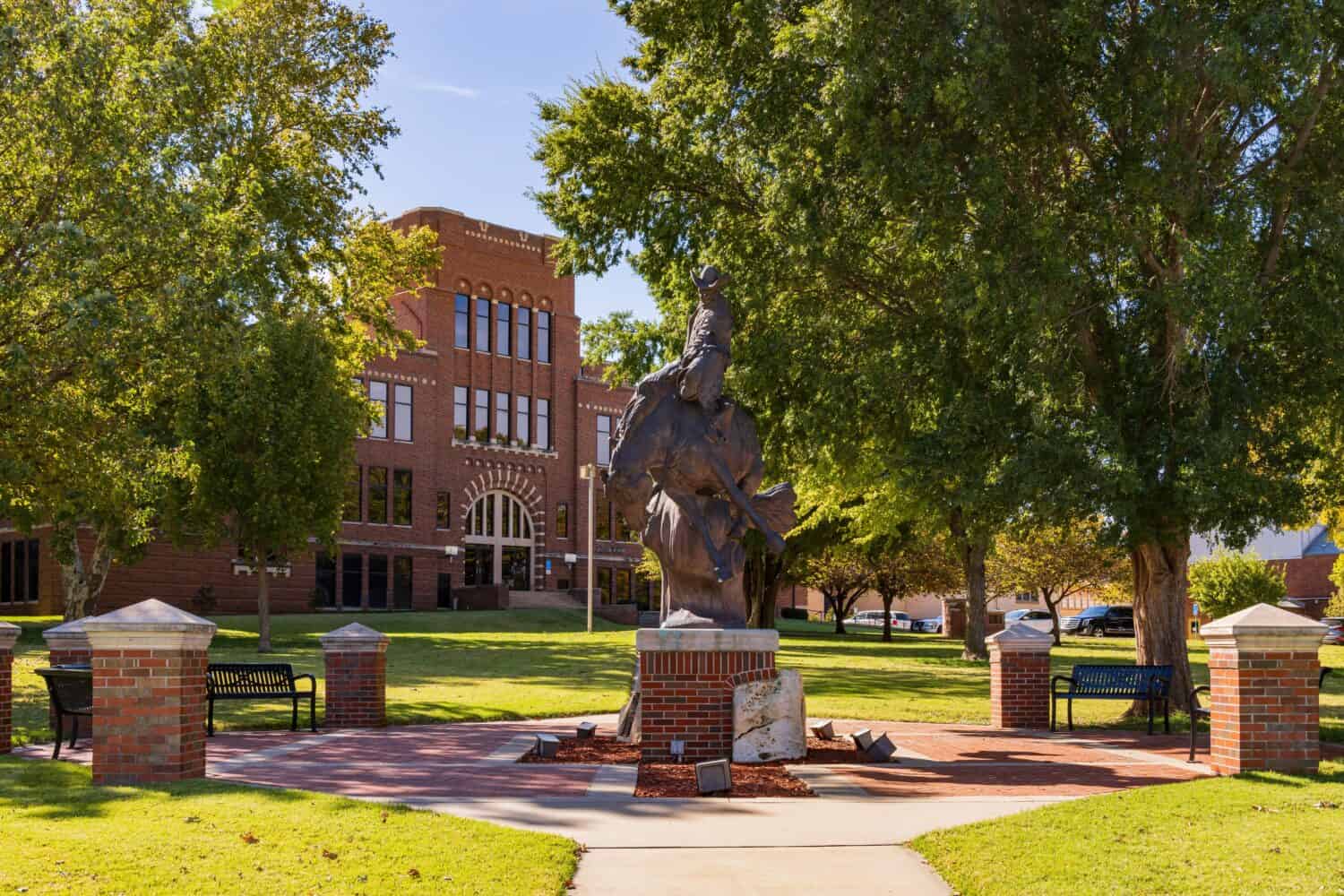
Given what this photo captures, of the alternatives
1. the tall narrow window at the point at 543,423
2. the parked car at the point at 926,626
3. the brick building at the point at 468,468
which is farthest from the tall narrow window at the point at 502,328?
the parked car at the point at 926,626

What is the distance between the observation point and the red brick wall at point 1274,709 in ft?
33.0

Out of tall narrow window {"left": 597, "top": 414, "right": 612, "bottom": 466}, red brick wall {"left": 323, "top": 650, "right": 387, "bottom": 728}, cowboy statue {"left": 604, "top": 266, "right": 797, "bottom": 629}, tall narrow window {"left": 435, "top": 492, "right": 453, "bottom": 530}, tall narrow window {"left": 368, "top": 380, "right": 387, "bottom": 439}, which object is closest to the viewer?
cowboy statue {"left": 604, "top": 266, "right": 797, "bottom": 629}

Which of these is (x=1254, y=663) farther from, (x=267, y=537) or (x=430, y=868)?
(x=267, y=537)

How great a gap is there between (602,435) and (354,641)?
4884cm

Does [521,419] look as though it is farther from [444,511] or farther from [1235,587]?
[1235,587]

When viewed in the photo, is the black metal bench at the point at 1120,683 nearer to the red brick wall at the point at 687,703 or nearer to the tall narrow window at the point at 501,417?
the red brick wall at the point at 687,703

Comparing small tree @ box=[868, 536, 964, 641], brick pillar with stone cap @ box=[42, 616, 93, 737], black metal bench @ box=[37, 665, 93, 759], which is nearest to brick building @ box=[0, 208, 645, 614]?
small tree @ box=[868, 536, 964, 641]

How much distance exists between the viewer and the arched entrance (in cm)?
5734

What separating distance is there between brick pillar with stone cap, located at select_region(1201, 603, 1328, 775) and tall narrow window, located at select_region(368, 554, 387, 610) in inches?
1783

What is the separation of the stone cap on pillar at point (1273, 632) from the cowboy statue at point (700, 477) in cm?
381

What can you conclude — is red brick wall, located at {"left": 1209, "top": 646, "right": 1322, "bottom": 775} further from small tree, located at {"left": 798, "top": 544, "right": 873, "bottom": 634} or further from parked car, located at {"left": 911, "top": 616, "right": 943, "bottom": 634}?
parked car, located at {"left": 911, "top": 616, "right": 943, "bottom": 634}

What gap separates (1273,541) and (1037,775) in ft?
210

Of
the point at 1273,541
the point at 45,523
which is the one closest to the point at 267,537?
the point at 45,523

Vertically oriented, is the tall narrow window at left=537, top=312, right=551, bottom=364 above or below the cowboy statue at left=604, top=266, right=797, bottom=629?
above
